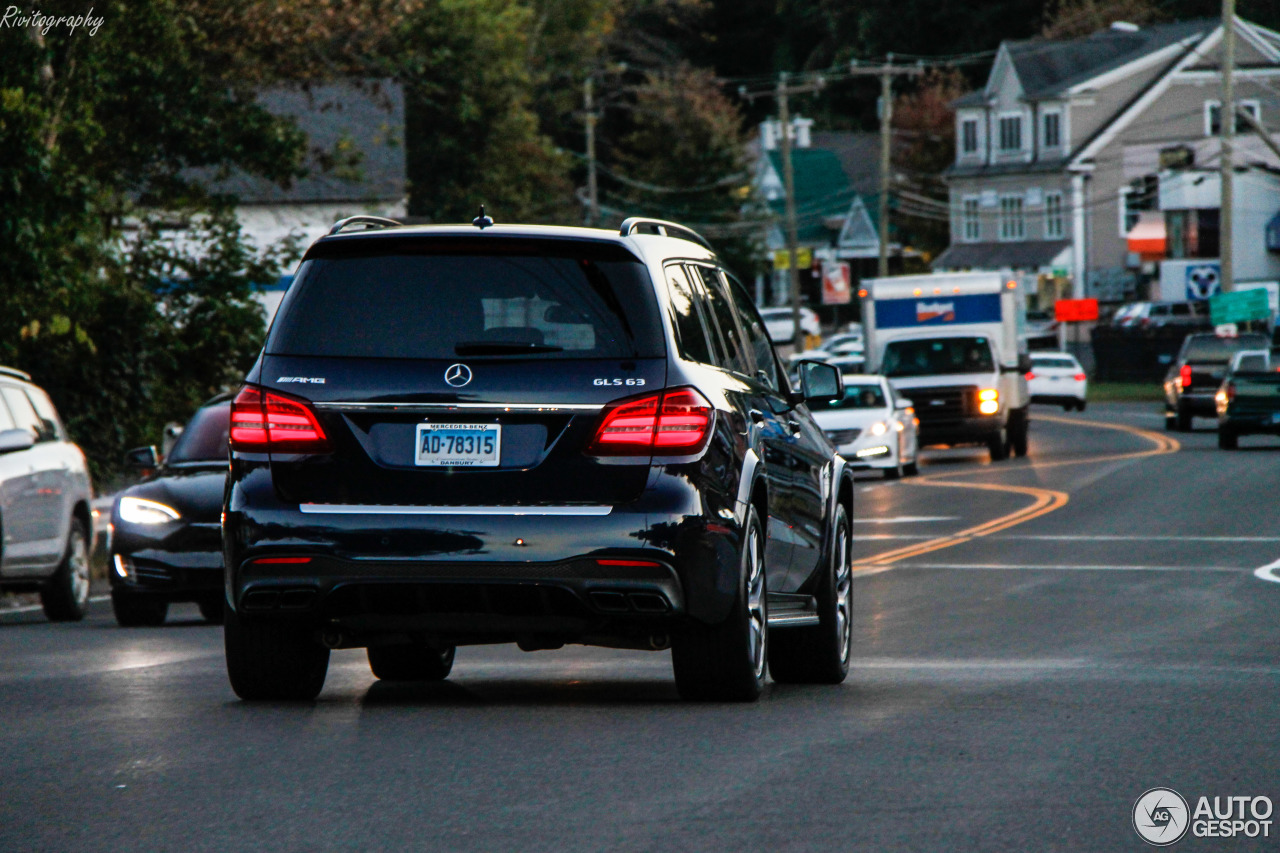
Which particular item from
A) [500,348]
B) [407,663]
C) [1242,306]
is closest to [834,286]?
[1242,306]

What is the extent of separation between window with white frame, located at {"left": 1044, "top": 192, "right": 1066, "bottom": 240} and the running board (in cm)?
8071

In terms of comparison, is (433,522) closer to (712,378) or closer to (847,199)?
(712,378)

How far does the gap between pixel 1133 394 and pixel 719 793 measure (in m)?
64.3

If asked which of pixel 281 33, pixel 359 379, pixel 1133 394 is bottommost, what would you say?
pixel 1133 394

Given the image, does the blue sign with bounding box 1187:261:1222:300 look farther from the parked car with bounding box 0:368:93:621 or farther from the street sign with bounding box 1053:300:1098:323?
the parked car with bounding box 0:368:93:621

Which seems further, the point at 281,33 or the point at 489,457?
the point at 281,33

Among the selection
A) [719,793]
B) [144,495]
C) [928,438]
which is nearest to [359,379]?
[719,793]

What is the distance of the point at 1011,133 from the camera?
299 ft

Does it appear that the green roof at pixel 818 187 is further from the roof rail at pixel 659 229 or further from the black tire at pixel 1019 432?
the roof rail at pixel 659 229

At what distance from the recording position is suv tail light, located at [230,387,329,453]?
8406mm

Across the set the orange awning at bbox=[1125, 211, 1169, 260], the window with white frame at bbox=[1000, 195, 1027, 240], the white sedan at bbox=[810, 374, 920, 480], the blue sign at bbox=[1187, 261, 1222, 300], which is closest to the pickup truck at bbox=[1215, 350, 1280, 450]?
the white sedan at bbox=[810, 374, 920, 480]

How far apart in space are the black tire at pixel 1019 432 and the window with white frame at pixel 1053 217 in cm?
5249

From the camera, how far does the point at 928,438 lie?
36688 millimetres

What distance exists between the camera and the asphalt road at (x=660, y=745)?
6.37 m
